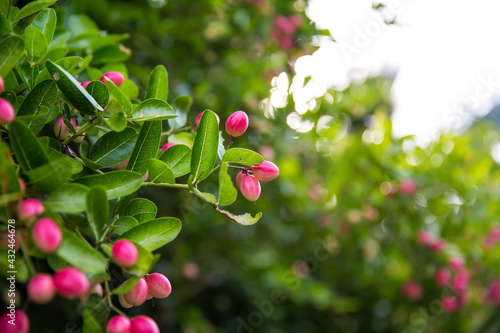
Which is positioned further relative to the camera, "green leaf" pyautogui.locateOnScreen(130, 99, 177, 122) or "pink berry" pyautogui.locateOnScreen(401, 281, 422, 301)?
"pink berry" pyautogui.locateOnScreen(401, 281, 422, 301)

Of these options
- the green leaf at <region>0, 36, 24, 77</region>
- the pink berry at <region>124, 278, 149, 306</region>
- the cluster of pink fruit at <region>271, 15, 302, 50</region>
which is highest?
the green leaf at <region>0, 36, 24, 77</region>

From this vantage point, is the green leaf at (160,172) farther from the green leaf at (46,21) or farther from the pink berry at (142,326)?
the green leaf at (46,21)

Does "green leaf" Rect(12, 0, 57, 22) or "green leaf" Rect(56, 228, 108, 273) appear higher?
"green leaf" Rect(12, 0, 57, 22)

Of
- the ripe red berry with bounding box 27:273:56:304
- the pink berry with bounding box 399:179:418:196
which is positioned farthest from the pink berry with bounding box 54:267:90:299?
the pink berry with bounding box 399:179:418:196

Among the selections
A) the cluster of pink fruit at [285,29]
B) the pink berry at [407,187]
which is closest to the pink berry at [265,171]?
the cluster of pink fruit at [285,29]

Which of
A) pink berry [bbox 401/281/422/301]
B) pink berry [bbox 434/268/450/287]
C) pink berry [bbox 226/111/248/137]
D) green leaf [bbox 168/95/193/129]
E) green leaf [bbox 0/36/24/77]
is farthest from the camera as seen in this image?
pink berry [bbox 401/281/422/301]

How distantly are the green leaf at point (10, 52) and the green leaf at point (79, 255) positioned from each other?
213mm

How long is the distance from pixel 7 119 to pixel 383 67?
125 inches

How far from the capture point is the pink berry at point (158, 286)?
0.51 meters

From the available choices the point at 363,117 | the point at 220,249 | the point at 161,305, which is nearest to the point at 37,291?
the point at 161,305

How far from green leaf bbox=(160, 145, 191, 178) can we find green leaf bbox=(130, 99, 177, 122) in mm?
52

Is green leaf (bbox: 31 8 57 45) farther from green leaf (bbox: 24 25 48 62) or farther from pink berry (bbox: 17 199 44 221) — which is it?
pink berry (bbox: 17 199 44 221)

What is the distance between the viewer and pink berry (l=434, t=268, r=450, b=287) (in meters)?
1.88

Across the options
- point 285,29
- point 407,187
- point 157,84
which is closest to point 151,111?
point 157,84
